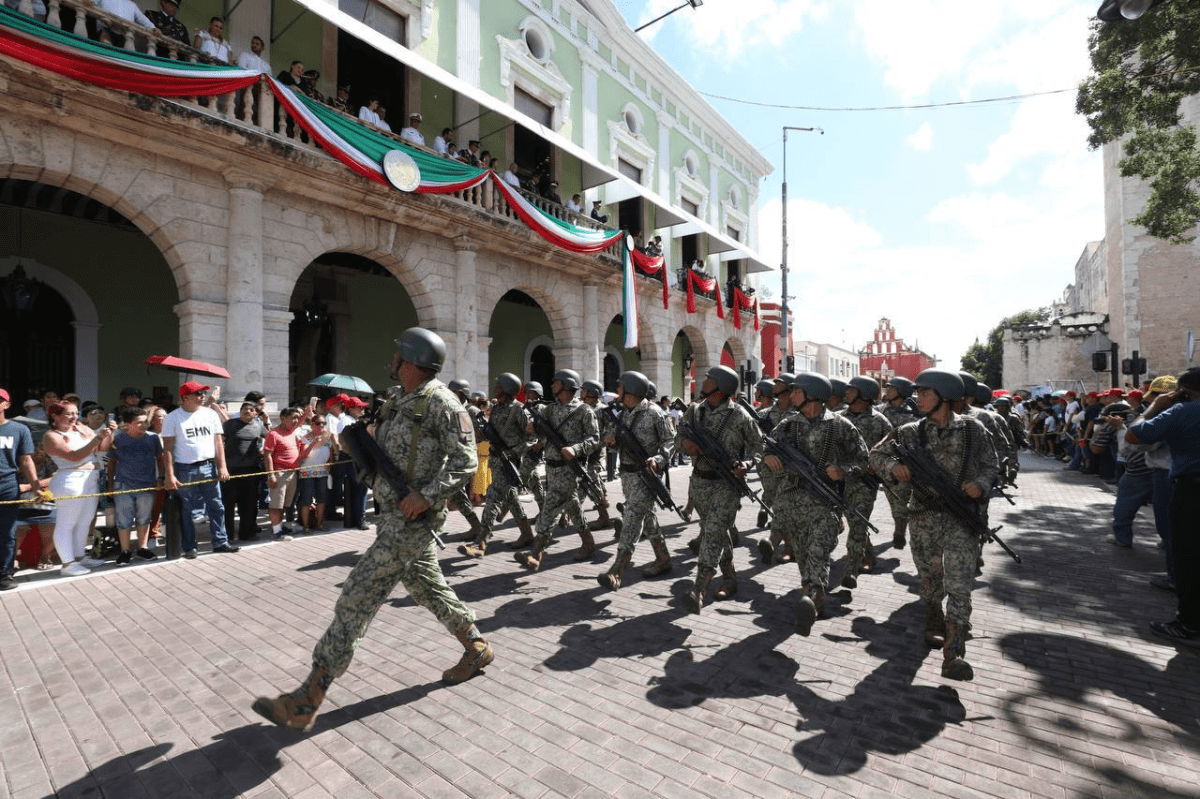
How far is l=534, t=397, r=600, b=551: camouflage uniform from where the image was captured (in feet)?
19.6

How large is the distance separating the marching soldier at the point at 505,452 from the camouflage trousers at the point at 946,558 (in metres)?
4.01

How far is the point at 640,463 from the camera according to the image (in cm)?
548

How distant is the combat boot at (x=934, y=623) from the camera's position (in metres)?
3.97

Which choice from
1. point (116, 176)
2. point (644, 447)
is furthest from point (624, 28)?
point (644, 447)

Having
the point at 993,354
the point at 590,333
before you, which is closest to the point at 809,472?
the point at 590,333

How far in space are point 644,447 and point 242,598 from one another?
374 centimetres

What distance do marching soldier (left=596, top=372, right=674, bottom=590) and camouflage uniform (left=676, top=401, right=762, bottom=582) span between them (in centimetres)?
51

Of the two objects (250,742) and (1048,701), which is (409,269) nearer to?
(250,742)

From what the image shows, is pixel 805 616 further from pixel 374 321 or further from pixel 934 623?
pixel 374 321

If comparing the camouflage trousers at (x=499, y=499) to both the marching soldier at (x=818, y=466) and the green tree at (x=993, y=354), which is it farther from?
the green tree at (x=993, y=354)

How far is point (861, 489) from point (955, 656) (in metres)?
2.40

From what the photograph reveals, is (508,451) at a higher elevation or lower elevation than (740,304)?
lower

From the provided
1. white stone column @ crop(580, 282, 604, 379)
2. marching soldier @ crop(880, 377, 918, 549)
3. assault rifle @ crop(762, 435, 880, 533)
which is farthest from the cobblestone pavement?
white stone column @ crop(580, 282, 604, 379)

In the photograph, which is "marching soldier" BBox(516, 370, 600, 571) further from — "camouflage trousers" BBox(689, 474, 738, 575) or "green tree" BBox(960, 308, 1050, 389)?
"green tree" BBox(960, 308, 1050, 389)
